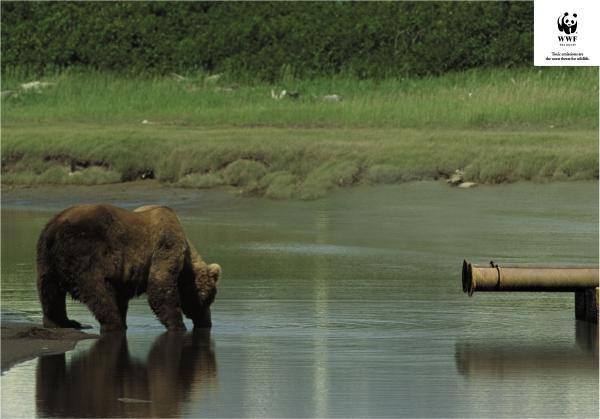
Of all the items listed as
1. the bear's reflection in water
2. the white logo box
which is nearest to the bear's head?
the bear's reflection in water

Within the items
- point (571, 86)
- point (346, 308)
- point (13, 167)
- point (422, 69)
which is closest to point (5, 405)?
point (346, 308)

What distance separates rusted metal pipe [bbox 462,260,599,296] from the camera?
565 inches

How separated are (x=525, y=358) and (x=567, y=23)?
17.0 m

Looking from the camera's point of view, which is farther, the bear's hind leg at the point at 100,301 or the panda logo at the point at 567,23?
the panda logo at the point at 567,23

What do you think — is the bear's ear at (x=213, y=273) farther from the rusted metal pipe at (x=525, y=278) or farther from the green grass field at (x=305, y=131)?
the green grass field at (x=305, y=131)

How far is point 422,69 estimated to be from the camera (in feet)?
131

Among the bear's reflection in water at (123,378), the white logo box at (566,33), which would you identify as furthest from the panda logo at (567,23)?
the bear's reflection in water at (123,378)

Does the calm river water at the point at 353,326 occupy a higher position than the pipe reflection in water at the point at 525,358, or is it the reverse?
the calm river water at the point at 353,326

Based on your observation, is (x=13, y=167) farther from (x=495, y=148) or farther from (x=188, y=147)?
(x=495, y=148)

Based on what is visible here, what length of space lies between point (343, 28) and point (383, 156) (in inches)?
645

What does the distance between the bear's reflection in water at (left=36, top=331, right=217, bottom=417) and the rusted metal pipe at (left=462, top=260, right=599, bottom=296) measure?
244 cm

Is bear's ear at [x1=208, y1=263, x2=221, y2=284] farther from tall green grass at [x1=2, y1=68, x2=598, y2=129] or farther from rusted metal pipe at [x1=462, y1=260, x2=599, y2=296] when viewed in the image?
tall green grass at [x1=2, y1=68, x2=598, y2=129]

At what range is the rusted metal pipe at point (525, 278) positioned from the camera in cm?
1434

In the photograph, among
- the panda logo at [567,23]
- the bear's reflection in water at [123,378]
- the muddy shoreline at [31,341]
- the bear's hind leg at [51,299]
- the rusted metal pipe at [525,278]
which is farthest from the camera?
the panda logo at [567,23]
